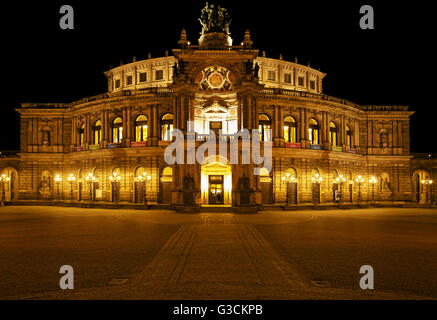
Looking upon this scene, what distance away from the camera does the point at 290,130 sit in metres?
45.8

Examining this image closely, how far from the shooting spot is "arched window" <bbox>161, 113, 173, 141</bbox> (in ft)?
147

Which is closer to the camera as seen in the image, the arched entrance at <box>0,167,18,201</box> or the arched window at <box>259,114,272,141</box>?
the arched window at <box>259,114,272,141</box>

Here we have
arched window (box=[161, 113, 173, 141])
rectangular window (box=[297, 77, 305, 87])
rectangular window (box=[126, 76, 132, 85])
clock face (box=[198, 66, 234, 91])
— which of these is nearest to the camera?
clock face (box=[198, 66, 234, 91])

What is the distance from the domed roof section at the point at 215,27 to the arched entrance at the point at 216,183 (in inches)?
681

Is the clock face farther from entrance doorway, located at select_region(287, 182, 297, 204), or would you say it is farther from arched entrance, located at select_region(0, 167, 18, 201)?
Result: arched entrance, located at select_region(0, 167, 18, 201)

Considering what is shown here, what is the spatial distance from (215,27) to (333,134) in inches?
898

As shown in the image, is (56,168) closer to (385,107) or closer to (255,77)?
(255,77)

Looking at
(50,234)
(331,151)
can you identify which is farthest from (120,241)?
(331,151)

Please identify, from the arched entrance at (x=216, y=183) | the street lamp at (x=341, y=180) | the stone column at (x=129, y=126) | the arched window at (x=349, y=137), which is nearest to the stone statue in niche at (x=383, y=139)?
the arched window at (x=349, y=137)

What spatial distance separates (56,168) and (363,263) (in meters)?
→ 49.2

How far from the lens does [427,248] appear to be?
15844mm

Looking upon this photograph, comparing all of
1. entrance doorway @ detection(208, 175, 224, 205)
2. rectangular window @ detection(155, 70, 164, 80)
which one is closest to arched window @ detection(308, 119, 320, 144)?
entrance doorway @ detection(208, 175, 224, 205)

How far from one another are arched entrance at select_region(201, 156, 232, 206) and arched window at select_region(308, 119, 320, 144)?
1385 cm

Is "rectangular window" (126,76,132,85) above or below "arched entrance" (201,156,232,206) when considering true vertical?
above
